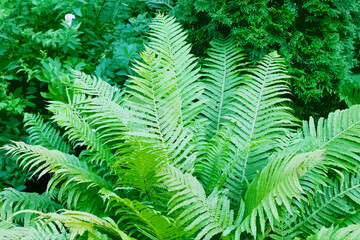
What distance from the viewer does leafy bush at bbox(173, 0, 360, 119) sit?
2.28 metres

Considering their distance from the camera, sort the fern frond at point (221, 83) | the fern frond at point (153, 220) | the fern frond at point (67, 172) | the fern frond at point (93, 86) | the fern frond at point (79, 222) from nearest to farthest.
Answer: the fern frond at point (79, 222), the fern frond at point (153, 220), the fern frond at point (67, 172), the fern frond at point (93, 86), the fern frond at point (221, 83)

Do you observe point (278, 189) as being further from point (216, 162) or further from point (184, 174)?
point (216, 162)

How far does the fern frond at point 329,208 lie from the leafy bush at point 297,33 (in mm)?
757

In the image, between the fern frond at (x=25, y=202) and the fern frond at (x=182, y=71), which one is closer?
the fern frond at (x=25, y=202)

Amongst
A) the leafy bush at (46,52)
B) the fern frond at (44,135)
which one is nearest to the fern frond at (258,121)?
the leafy bush at (46,52)

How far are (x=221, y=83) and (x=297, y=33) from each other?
630mm

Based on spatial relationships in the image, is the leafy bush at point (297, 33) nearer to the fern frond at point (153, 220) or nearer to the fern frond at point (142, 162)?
the fern frond at point (142, 162)

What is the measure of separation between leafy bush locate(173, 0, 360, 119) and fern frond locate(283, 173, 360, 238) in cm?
76

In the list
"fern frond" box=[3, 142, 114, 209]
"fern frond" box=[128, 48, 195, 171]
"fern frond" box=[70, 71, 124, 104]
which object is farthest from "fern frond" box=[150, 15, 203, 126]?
"fern frond" box=[3, 142, 114, 209]

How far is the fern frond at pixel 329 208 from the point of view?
5.64 feet

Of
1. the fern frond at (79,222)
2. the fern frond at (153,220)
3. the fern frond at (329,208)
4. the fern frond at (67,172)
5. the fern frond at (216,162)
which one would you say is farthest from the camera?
the fern frond at (216,162)

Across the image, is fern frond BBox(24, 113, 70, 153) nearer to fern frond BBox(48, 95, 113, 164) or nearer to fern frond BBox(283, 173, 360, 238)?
fern frond BBox(48, 95, 113, 164)

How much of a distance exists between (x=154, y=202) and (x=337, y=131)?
3.50 feet

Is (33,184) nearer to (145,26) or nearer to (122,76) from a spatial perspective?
(122,76)
